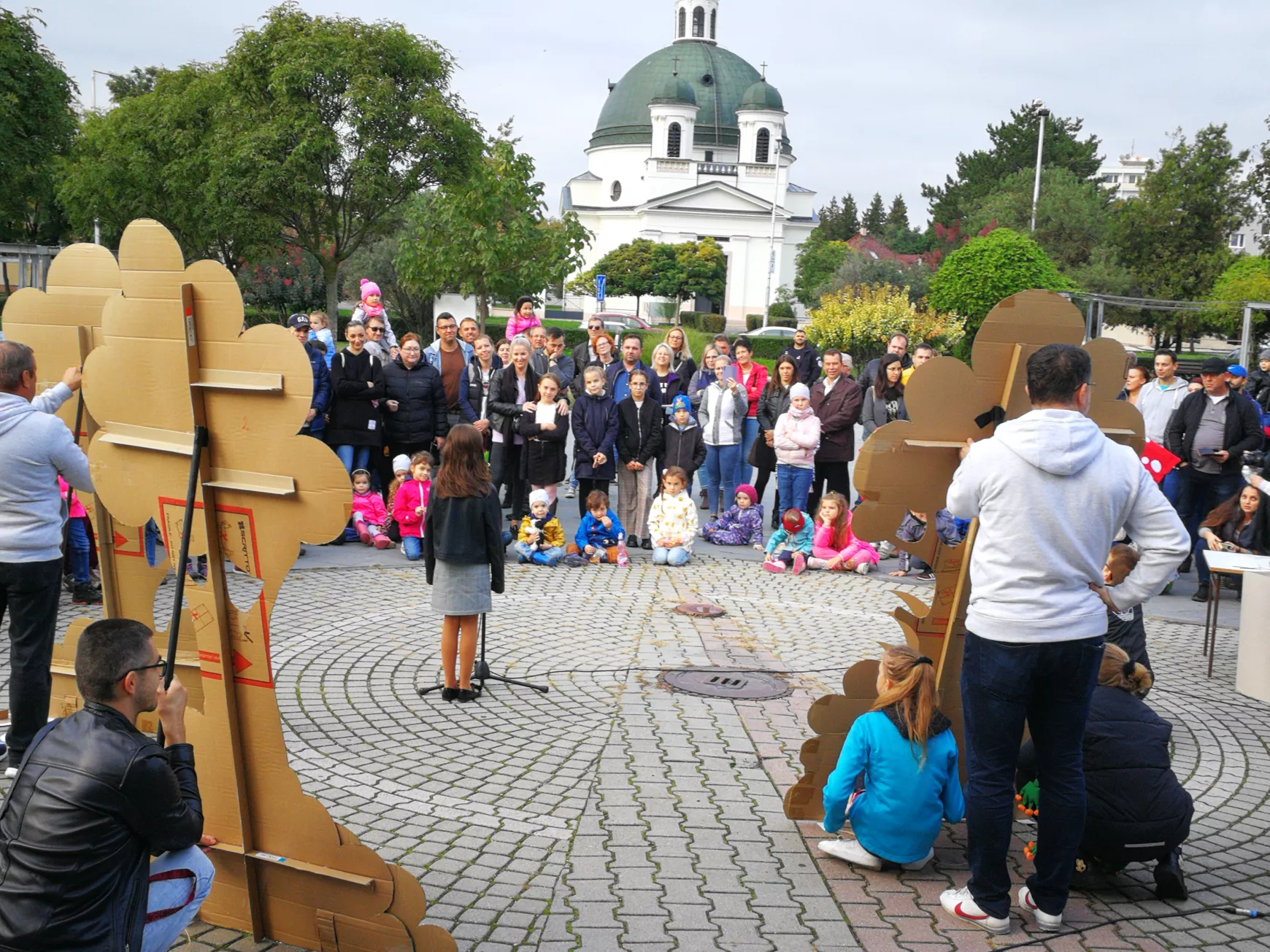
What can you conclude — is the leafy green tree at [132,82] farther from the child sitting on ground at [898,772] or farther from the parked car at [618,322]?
the child sitting on ground at [898,772]

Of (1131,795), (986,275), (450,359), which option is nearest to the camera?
(1131,795)

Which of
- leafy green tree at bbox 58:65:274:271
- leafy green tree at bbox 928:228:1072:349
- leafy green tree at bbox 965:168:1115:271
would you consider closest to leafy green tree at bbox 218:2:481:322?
leafy green tree at bbox 58:65:274:271

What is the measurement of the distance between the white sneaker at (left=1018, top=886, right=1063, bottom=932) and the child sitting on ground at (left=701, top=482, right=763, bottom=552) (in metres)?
8.42

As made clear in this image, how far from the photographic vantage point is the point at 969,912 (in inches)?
179

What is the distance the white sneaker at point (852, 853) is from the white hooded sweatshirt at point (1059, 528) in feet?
4.24

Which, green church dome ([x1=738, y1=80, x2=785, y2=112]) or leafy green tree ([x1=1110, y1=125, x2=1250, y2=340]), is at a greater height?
green church dome ([x1=738, y1=80, x2=785, y2=112])

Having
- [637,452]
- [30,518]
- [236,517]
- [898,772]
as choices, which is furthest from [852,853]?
[637,452]

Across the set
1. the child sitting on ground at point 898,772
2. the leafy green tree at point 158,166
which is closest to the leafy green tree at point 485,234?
the leafy green tree at point 158,166

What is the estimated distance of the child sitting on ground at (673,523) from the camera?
11.9 m

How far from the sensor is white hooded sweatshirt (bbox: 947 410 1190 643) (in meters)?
4.21

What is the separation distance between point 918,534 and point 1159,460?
6323 millimetres

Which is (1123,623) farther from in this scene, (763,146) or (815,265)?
(763,146)

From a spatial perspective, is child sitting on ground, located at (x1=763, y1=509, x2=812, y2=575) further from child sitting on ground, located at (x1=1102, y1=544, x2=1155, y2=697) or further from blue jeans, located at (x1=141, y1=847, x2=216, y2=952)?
blue jeans, located at (x1=141, y1=847, x2=216, y2=952)

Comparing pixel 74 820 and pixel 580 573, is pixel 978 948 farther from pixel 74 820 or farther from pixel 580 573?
pixel 580 573
